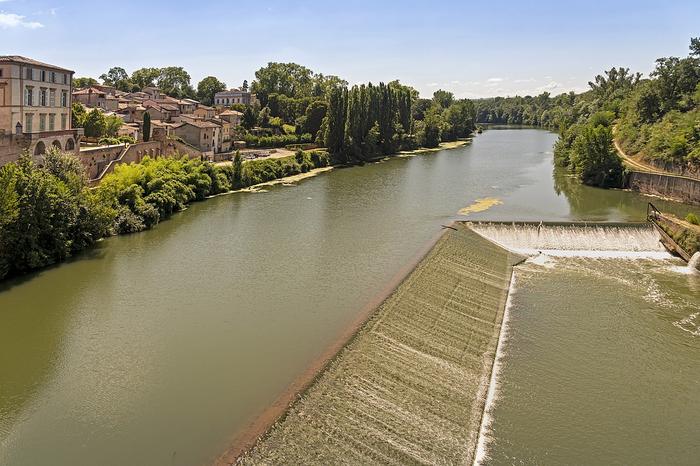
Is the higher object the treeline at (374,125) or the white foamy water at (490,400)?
the treeline at (374,125)

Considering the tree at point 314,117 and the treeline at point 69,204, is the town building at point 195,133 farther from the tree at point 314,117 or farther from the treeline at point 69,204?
the tree at point 314,117

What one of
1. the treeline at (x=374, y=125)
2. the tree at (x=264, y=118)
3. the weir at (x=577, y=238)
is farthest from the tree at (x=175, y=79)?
the weir at (x=577, y=238)

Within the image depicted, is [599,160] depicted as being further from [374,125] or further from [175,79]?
[175,79]

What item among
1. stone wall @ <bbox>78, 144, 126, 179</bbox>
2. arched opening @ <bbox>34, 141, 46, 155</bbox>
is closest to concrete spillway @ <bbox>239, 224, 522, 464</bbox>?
arched opening @ <bbox>34, 141, 46, 155</bbox>


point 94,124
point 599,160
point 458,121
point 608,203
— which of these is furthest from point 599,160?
point 458,121

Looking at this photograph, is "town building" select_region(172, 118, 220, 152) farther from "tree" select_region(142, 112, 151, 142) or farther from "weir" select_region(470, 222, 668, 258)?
"weir" select_region(470, 222, 668, 258)
